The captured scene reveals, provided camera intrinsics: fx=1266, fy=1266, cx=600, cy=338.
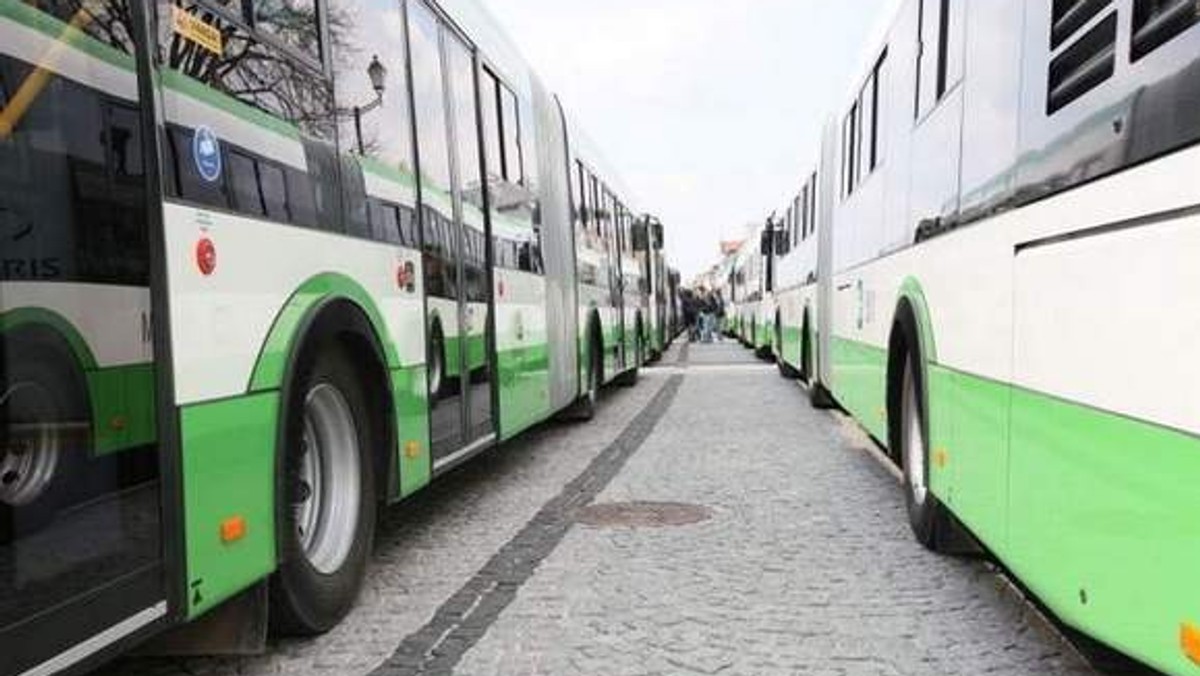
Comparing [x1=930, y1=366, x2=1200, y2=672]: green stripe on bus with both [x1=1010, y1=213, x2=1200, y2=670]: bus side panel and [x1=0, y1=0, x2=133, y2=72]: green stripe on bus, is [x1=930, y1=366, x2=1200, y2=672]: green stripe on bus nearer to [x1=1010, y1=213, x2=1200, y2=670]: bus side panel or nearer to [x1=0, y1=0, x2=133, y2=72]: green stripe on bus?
[x1=1010, y1=213, x2=1200, y2=670]: bus side panel

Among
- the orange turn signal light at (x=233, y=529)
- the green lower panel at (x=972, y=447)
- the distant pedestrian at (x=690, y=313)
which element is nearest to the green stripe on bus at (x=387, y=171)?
the orange turn signal light at (x=233, y=529)

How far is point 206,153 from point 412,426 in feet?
7.89

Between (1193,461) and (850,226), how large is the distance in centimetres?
695

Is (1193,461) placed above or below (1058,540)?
above

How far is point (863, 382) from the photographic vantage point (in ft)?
28.3

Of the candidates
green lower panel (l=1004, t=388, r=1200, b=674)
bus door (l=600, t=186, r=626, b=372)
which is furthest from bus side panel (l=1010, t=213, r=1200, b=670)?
bus door (l=600, t=186, r=626, b=372)

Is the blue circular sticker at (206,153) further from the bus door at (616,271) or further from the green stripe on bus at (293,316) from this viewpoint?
the bus door at (616,271)

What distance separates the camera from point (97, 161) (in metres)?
3.22

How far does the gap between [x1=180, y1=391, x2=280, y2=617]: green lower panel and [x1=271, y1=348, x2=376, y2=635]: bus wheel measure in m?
0.27

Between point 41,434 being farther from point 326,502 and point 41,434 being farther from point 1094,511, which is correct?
point 1094,511

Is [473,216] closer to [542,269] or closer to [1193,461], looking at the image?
[542,269]

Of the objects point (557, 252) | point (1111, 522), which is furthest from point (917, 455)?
point (557, 252)

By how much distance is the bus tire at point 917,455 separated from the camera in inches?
241

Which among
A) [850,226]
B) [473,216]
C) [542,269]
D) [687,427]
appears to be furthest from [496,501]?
[687,427]
